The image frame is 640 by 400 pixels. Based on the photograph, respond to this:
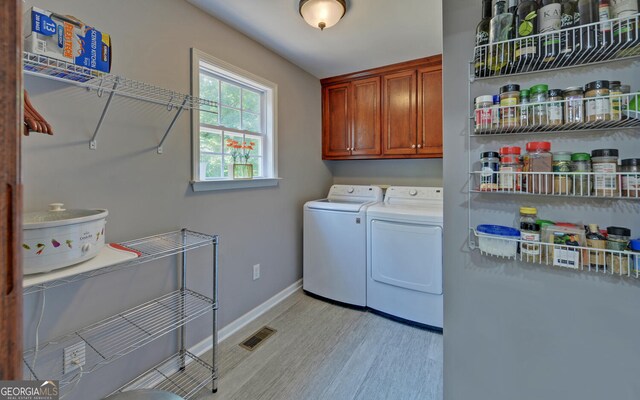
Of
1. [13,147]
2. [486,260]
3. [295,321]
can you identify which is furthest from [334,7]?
[295,321]

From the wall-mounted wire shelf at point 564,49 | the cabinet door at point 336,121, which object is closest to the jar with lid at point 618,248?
the wall-mounted wire shelf at point 564,49

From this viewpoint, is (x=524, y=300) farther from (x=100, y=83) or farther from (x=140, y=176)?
(x=100, y=83)

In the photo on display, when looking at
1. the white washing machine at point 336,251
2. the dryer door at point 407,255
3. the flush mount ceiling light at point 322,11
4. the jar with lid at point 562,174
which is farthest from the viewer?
the white washing machine at point 336,251

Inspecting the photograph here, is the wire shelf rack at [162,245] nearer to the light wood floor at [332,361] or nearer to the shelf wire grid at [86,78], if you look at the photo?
the shelf wire grid at [86,78]

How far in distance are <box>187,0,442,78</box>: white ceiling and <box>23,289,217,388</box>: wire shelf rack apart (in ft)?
6.49

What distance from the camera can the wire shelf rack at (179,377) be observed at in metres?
1.54

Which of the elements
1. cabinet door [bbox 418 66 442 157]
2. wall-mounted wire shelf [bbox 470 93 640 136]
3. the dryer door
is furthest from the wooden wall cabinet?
wall-mounted wire shelf [bbox 470 93 640 136]

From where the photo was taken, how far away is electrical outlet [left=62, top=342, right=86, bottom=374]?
1254mm

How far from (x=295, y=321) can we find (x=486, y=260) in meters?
A: 1.73

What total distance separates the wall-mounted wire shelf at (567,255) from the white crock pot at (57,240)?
153cm

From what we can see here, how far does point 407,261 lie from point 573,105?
64.8 inches

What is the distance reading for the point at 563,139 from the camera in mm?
967

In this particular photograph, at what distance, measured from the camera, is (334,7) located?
1709 millimetres

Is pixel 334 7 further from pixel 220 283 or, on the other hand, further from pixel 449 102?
pixel 220 283
